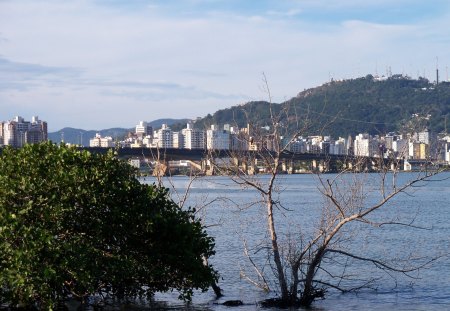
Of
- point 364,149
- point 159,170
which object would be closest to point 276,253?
point 159,170

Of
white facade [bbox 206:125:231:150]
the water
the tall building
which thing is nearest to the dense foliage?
the water

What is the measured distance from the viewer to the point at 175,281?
639 inches

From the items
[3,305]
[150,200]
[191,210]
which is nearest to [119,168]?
[150,200]

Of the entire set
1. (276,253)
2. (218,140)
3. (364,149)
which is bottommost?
(276,253)

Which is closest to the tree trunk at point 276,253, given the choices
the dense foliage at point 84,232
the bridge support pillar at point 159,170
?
the dense foliage at point 84,232

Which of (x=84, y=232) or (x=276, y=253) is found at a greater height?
(x=84, y=232)

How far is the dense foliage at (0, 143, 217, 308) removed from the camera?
45.6 ft

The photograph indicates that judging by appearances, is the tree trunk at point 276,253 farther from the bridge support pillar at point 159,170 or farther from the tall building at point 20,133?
the tall building at point 20,133

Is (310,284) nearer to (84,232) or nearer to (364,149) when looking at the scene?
(84,232)

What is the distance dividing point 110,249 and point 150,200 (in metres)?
1.18

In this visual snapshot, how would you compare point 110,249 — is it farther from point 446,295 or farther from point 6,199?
point 446,295

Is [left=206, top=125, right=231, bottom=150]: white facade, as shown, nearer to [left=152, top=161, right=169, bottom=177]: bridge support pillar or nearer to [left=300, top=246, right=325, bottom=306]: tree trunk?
[left=152, top=161, right=169, bottom=177]: bridge support pillar

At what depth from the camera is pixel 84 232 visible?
15000 millimetres

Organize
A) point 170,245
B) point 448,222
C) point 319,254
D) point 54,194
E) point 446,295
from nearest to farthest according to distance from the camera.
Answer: point 54,194 < point 170,245 < point 319,254 < point 446,295 < point 448,222
